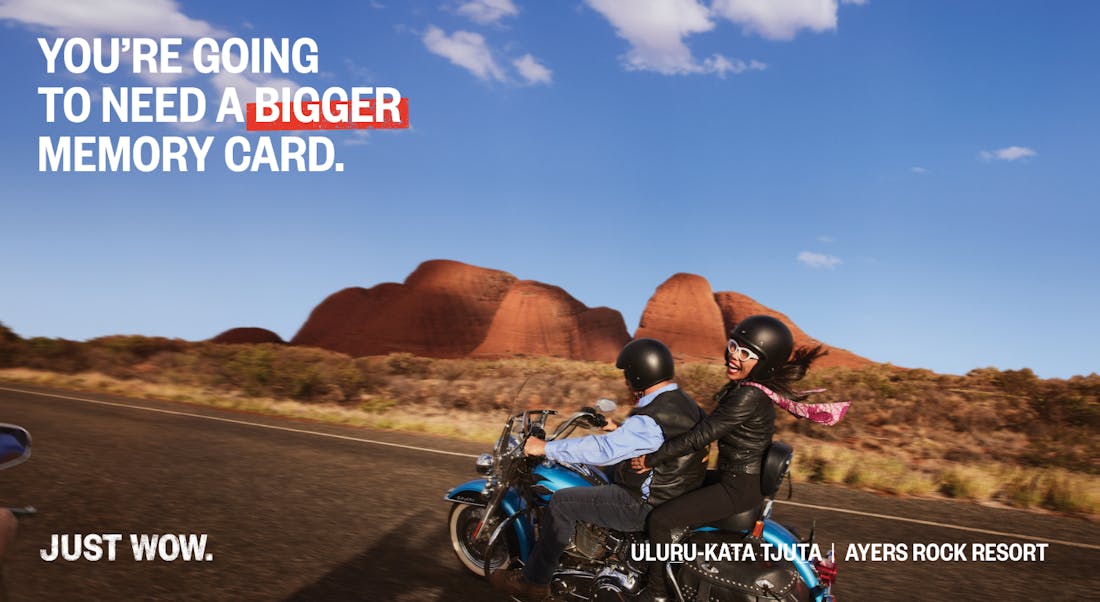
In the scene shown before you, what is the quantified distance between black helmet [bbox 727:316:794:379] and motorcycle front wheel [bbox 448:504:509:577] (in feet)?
7.40

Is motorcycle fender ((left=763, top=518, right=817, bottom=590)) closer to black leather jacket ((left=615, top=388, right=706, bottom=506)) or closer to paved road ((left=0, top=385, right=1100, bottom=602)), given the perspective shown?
black leather jacket ((left=615, top=388, right=706, bottom=506))

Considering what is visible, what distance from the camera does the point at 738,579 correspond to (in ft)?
13.6

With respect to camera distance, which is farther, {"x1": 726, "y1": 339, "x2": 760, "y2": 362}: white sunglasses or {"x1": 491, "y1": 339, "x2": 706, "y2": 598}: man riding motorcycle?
{"x1": 726, "y1": 339, "x2": 760, "y2": 362}: white sunglasses

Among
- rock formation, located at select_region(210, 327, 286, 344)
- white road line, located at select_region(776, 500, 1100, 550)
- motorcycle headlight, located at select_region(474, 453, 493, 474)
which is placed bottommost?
white road line, located at select_region(776, 500, 1100, 550)

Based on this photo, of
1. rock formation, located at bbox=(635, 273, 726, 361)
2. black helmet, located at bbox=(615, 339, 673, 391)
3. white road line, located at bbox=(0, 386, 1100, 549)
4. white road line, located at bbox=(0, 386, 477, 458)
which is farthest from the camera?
rock formation, located at bbox=(635, 273, 726, 361)

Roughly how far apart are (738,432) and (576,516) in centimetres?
106

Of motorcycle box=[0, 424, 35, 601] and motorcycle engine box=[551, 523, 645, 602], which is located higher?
motorcycle box=[0, 424, 35, 601]

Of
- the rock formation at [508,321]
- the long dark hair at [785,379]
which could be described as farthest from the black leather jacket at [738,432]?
the rock formation at [508,321]

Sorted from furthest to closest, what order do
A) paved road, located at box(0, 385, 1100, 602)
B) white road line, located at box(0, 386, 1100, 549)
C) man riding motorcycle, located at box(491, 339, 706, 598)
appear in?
1. white road line, located at box(0, 386, 1100, 549)
2. paved road, located at box(0, 385, 1100, 602)
3. man riding motorcycle, located at box(491, 339, 706, 598)

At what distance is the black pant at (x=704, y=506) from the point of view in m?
4.20

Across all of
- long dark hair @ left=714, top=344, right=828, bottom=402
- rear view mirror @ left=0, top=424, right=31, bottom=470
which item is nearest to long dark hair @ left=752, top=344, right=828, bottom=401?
long dark hair @ left=714, top=344, right=828, bottom=402

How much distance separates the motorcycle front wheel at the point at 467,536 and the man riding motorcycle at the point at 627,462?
1.01 m

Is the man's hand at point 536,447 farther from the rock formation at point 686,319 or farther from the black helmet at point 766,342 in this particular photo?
the rock formation at point 686,319

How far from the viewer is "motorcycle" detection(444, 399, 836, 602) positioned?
4168 millimetres
